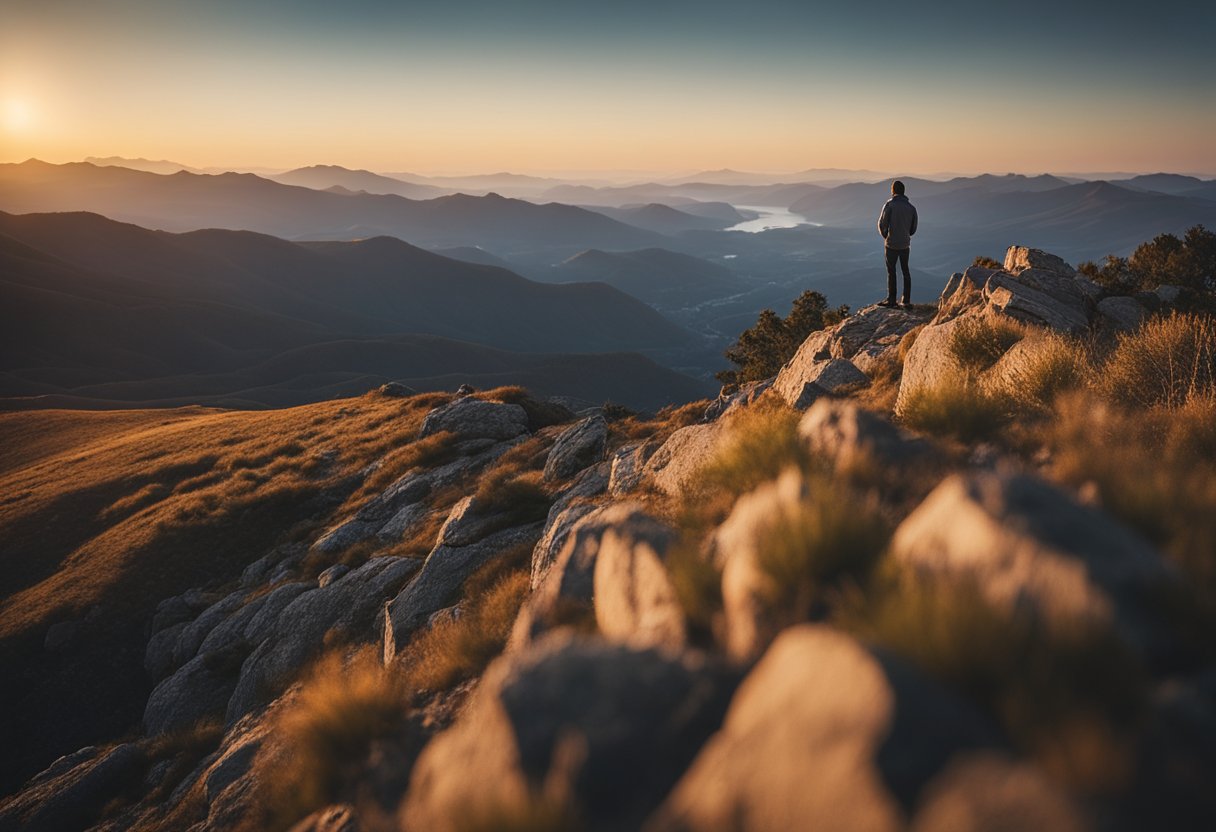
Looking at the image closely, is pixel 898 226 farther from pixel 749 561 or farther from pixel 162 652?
pixel 162 652

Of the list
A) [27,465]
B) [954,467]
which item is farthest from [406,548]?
[27,465]

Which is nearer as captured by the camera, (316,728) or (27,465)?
(316,728)

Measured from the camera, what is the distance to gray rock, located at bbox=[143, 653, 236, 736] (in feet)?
49.0

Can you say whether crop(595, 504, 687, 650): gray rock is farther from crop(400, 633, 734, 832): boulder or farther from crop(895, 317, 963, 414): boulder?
crop(895, 317, 963, 414): boulder

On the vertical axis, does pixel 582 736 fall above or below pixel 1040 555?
below

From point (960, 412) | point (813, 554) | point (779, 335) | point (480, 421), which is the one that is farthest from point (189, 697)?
point (779, 335)

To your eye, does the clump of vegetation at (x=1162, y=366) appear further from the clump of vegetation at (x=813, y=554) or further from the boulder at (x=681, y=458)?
the clump of vegetation at (x=813, y=554)

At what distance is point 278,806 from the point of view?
679cm

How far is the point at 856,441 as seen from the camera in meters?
5.90

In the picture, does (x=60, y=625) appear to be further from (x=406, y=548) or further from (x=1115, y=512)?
(x=1115, y=512)

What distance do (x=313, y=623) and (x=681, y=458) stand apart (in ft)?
35.5

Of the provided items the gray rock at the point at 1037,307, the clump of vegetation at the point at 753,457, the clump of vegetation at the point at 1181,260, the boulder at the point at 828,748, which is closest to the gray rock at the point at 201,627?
the clump of vegetation at the point at 753,457

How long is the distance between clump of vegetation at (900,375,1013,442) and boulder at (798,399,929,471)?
146cm

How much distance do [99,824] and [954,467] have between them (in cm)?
1796
